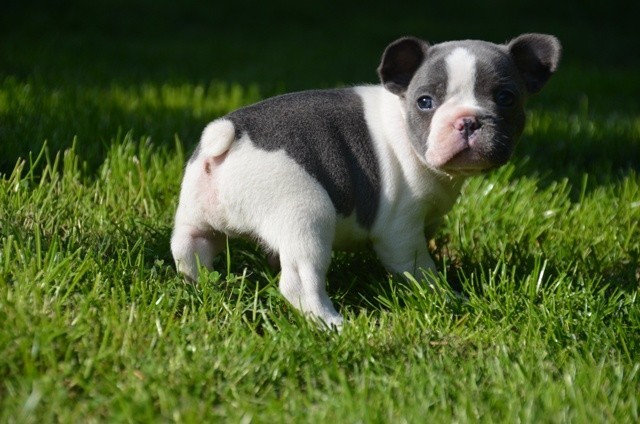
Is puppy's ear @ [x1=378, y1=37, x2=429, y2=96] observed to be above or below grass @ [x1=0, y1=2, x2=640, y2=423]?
above

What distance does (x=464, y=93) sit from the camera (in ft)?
11.1

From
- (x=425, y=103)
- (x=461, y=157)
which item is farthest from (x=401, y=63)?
(x=461, y=157)

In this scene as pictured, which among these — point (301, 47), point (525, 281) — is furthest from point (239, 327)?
point (301, 47)

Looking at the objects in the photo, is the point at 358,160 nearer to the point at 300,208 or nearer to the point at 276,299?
the point at 300,208

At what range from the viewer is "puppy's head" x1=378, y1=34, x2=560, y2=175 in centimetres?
331

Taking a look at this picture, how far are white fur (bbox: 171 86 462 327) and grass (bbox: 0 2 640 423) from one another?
119 millimetres

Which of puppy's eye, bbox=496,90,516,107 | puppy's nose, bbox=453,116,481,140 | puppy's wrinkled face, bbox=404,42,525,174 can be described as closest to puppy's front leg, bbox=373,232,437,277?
puppy's wrinkled face, bbox=404,42,525,174

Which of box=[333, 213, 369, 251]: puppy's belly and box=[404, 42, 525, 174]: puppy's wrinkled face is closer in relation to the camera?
box=[404, 42, 525, 174]: puppy's wrinkled face

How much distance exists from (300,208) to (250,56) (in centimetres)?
633

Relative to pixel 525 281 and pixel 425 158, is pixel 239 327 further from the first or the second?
pixel 525 281

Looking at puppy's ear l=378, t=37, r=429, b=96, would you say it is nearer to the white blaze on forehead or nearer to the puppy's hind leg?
the white blaze on forehead

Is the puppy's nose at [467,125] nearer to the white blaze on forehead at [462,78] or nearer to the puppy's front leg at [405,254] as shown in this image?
the white blaze on forehead at [462,78]

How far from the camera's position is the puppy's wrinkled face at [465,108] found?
3.30 meters

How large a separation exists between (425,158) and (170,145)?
2057 millimetres
